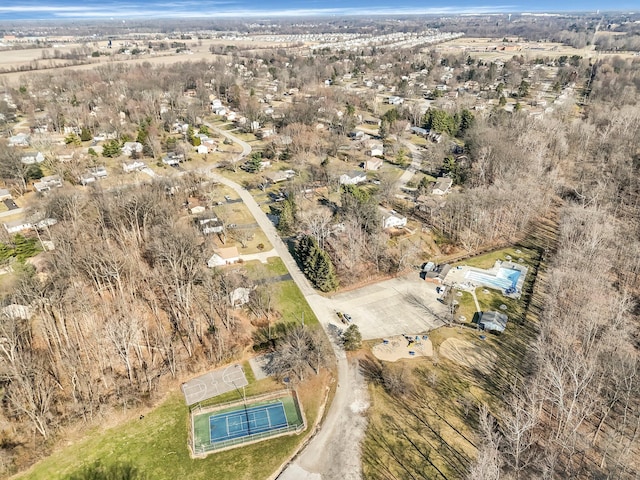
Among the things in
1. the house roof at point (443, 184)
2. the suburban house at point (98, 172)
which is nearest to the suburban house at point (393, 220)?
the house roof at point (443, 184)

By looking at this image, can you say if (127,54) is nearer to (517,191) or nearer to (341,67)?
(341,67)

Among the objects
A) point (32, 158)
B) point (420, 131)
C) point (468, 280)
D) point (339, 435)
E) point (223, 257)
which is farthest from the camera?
point (420, 131)

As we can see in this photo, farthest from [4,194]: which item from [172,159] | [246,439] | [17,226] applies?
[246,439]

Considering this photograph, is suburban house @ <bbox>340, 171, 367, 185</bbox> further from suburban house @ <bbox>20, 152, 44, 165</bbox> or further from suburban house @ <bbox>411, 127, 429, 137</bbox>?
suburban house @ <bbox>20, 152, 44, 165</bbox>

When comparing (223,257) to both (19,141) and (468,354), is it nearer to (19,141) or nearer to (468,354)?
(468,354)

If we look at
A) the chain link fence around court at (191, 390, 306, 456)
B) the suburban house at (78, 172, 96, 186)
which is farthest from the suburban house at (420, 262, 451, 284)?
the suburban house at (78, 172, 96, 186)

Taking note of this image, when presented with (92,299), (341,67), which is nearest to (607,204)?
(92,299)
